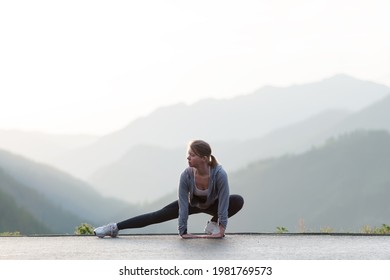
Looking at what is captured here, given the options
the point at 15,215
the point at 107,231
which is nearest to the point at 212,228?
the point at 107,231

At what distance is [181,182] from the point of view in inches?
296

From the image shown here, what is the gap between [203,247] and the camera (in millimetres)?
7051

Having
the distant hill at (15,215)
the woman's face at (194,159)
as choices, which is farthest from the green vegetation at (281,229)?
the distant hill at (15,215)

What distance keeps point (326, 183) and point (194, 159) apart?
5191 cm

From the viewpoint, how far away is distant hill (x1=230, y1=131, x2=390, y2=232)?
49.8 meters

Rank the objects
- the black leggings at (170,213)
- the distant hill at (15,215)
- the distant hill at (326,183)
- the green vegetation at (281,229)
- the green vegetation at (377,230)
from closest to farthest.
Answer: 1. the black leggings at (170,213)
2. the green vegetation at (281,229)
3. the green vegetation at (377,230)
4. the distant hill at (15,215)
5. the distant hill at (326,183)

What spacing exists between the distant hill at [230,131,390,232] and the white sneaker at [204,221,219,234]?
118 ft

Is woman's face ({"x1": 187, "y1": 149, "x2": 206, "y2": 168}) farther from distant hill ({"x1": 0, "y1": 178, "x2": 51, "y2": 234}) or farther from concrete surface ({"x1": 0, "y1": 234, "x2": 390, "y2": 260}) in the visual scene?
distant hill ({"x1": 0, "y1": 178, "x2": 51, "y2": 234})

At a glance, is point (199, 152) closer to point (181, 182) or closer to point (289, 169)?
point (181, 182)

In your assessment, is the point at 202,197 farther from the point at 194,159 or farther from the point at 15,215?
the point at 15,215

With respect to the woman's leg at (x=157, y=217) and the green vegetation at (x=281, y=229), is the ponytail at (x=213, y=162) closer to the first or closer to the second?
the woman's leg at (x=157, y=217)

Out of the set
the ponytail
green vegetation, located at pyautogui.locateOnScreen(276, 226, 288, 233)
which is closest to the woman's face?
the ponytail

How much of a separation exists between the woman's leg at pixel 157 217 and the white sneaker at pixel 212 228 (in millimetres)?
327

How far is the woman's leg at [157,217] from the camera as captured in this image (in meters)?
7.90
